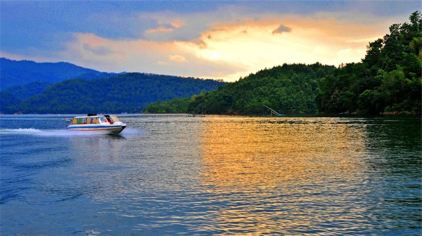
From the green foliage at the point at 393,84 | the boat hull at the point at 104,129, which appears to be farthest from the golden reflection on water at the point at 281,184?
the green foliage at the point at 393,84

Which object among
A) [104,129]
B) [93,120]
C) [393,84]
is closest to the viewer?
[104,129]

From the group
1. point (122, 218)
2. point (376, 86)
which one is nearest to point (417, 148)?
point (122, 218)

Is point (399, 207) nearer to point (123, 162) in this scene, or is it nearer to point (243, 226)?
point (243, 226)

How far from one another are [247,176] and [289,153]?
17.6m

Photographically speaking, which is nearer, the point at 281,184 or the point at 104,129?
the point at 281,184

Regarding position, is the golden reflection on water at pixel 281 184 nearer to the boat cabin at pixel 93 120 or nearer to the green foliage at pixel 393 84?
the boat cabin at pixel 93 120

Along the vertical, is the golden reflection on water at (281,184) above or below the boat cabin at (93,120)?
below

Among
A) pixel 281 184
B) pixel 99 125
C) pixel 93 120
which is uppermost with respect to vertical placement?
pixel 93 120

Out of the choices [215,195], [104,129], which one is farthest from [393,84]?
[215,195]

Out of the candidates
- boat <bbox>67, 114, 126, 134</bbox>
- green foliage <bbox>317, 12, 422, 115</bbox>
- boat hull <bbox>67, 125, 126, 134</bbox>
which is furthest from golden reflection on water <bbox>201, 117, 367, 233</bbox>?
green foliage <bbox>317, 12, 422, 115</bbox>

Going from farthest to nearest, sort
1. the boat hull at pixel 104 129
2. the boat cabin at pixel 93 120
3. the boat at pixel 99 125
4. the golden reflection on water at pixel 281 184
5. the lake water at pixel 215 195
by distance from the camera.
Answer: the boat cabin at pixel 93 120, the boat at pixel 99 125, the boat hull at pixel 104 129, the golden reflection on water at pixel 281 184, the lake water at pixel 215 195

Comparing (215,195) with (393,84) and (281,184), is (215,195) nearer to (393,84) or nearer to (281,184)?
(281,184)

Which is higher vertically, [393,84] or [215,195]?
[393,84]

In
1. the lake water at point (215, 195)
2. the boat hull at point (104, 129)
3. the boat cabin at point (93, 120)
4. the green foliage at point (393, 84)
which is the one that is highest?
Result: the green foliage at point (393, 84)
